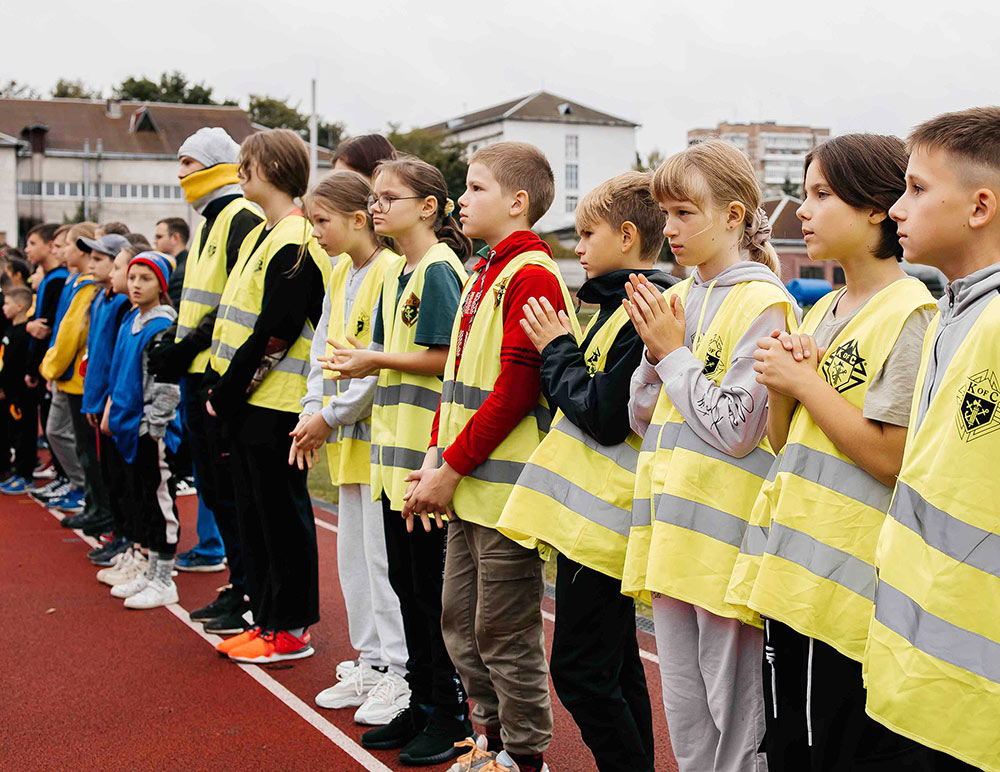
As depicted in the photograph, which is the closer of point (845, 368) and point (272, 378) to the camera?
point (845, 368)

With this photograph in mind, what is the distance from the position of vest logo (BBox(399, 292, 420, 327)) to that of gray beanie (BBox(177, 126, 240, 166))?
6.44 feet

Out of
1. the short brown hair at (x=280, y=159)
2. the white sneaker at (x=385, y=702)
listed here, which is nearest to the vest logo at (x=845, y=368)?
the white sneaker at (x=385, y=702)

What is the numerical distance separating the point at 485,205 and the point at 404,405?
2.89 ft

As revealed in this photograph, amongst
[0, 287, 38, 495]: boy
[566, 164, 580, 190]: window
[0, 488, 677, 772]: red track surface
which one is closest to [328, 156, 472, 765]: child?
[0, 488, 677, 772]: red track surface

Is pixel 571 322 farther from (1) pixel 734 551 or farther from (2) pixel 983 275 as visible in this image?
(2) pixel 983 275

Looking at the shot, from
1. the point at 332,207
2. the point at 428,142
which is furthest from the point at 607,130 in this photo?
the point at 332,207

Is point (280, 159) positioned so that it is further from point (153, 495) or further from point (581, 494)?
point (581, 494)

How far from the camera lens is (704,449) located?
2693 mm

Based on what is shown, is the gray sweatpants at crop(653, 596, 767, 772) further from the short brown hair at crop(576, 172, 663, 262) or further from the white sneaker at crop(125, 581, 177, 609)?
the white sneaker at crop(125, 581, 177, 609)

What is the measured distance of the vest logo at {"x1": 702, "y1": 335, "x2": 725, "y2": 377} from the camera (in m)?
2.74

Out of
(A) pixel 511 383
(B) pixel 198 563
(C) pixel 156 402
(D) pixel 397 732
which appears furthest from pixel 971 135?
(B) pixel 198 563

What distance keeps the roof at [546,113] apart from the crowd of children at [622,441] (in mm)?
75176

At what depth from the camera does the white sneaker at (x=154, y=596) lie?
6.25 m

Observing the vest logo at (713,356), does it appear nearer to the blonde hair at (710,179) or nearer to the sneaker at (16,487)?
the blonde hair at (710,179)
